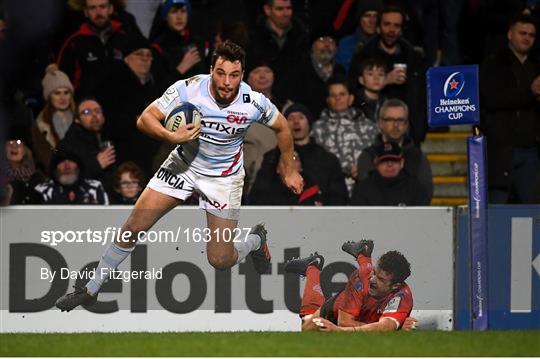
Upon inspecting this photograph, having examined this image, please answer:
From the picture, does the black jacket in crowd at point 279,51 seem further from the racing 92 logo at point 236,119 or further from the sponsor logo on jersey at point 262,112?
the racing 92 logo at point 236,119

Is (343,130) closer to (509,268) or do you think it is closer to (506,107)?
(506,107)

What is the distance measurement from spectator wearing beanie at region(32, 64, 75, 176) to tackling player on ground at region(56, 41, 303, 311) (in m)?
2.17

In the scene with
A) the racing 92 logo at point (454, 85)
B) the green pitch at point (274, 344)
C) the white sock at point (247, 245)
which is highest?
the racing 92 logo at point (454, 85)

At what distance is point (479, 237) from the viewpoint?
41.1ft

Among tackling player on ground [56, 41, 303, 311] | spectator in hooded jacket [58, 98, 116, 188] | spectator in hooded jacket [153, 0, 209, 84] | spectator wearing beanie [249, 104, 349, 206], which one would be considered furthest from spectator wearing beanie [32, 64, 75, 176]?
tackling player on ground [56, 41, 303, 311]

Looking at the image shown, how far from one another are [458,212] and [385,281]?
2.73ft

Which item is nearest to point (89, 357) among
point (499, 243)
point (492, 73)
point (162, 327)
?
point (162, 327)

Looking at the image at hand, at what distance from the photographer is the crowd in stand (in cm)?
1397

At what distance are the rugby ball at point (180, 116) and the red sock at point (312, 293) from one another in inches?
61.7

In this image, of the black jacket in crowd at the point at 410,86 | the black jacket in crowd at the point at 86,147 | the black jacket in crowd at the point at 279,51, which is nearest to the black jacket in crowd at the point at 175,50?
the black jacket in crowd at the point at 279,51

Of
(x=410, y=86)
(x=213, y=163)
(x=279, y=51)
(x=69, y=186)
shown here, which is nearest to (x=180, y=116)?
(x=213, y=163)

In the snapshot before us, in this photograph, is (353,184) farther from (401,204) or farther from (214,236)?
(214,236)

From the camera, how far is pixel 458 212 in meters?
12.6

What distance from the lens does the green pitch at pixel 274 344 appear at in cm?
1104
